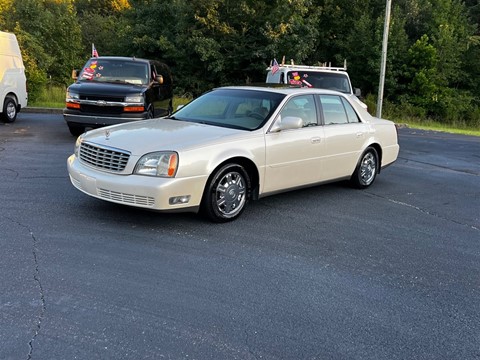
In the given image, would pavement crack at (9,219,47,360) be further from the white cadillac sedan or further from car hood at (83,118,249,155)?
car hood at (83,118,249,155)

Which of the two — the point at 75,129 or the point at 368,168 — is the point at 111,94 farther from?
the point at 368,168

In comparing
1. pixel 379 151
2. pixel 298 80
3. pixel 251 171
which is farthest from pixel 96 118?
pixel 379 151

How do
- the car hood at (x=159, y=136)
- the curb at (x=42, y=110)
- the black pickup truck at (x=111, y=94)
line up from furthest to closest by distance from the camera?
the curb at (x=42, y=110) → the black pickup truck at (x=111, y=94) → the car hood at (x=159, y=136)

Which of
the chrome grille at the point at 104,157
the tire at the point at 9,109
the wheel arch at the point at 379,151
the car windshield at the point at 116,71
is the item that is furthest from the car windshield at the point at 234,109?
the tire at the point at 9,109

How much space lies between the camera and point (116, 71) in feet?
39.2

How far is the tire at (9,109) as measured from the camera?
44.3ft

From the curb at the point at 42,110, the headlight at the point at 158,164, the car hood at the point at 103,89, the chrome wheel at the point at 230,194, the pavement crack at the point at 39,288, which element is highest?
the car hood at the point at 103,89

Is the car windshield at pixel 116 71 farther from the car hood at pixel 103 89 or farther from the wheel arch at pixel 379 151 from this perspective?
the wheel arch at pixel 379 151

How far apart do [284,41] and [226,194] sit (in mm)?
25037

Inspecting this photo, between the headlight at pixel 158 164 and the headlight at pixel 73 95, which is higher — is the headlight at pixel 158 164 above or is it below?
below

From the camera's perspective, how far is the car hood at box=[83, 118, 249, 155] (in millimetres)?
5285

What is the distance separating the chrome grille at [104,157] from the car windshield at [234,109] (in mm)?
1439

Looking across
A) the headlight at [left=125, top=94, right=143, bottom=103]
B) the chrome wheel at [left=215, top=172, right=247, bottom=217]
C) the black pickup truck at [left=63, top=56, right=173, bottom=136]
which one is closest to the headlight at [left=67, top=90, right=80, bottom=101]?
the black pickup truck at [left=63, top=56, right=173, bottom=136]

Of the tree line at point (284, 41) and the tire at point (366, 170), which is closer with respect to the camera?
the tire at point (366, 170)
